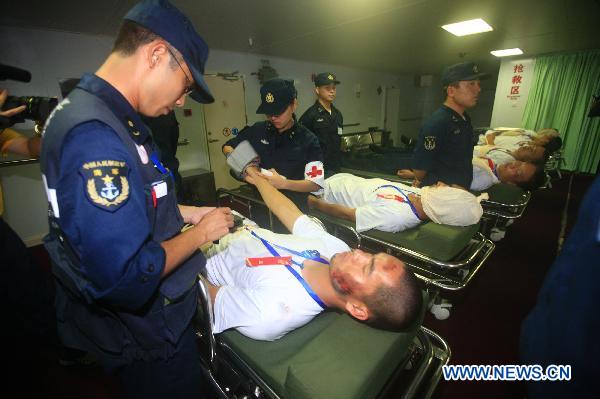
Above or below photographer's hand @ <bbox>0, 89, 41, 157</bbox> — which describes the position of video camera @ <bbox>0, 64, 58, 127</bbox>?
above

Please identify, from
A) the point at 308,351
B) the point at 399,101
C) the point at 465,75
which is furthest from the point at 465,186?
the point at 399,101

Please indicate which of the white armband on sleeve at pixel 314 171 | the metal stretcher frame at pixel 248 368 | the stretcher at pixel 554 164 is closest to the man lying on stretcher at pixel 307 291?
the metal stretcher frame at pixel 248 368

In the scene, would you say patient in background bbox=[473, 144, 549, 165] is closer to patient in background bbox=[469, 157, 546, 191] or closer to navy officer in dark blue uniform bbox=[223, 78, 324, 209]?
patient in background bbox=[469, 157, 546, 191]

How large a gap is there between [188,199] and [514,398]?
16.2 ft

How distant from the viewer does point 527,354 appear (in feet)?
2.81

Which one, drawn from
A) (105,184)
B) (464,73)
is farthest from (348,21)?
(105,184)

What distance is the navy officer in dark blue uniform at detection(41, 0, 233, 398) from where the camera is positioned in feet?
2.18

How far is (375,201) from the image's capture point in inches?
106

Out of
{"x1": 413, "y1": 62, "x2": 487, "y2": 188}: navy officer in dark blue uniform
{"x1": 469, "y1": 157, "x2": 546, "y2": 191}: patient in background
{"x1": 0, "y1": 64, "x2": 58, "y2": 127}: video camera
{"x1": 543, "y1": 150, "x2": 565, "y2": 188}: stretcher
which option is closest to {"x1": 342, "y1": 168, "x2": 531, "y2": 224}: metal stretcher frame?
{"x1": 469, "y1": 157, "x2": 546, "y2": 191}: patient in background

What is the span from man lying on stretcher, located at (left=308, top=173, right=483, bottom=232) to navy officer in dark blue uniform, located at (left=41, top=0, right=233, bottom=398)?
1742mm

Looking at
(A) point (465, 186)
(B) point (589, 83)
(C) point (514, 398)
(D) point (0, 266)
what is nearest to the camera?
(D) point (0, 266)

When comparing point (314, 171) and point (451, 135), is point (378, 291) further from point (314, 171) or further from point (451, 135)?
point (451, 135)

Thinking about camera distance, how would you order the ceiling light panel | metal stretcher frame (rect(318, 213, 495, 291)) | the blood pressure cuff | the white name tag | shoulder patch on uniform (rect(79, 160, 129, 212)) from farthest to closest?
the ceiling light panel < the blood pressure cuff < metal stretcher frame (rect(318, 213, 495, 291)) < the white name tag < shoulder patch on uniform (rect(79, 160, 129, 212))

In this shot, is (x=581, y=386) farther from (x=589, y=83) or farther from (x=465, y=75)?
(x=589, y=83)
